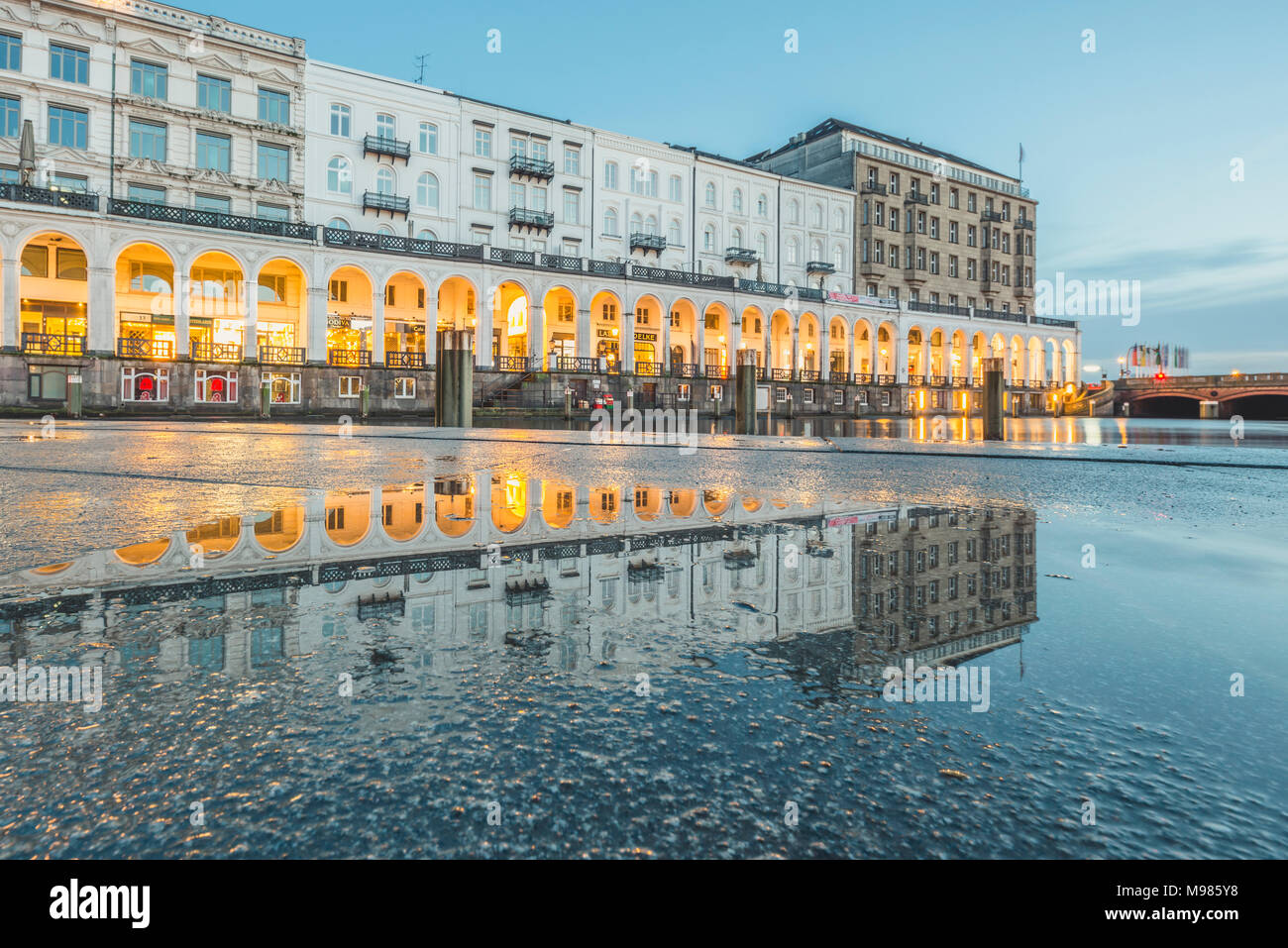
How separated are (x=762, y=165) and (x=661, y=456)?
6784 cm

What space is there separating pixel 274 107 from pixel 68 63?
826 centimetres

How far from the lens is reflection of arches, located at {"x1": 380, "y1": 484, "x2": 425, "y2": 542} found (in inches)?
146

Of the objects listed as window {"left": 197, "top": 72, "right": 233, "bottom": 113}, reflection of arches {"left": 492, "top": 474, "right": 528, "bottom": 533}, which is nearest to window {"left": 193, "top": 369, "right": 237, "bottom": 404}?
window {"left": 197, "top": 72, "right": 233, "bottom": 113}

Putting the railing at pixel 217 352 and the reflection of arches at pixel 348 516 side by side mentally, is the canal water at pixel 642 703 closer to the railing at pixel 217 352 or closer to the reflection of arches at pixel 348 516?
the reflection of arches at pixel 348 516

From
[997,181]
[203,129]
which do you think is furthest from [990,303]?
[203,129]

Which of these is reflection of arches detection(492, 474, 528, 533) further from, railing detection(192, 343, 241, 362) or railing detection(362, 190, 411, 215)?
railing detection(362, 190, 411, 215)

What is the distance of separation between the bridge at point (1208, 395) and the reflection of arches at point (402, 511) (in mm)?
78118

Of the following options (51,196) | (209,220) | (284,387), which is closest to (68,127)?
(51,196)

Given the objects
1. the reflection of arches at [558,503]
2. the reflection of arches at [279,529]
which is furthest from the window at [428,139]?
the reflection of arches at [279,529]

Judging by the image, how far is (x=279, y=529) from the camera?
3.73 m

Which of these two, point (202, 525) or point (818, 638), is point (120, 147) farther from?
point (818, 638)

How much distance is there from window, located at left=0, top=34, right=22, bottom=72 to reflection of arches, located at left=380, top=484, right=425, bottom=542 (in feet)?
134

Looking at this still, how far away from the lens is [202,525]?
3.81 m

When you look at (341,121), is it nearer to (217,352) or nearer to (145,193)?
(145,193)
